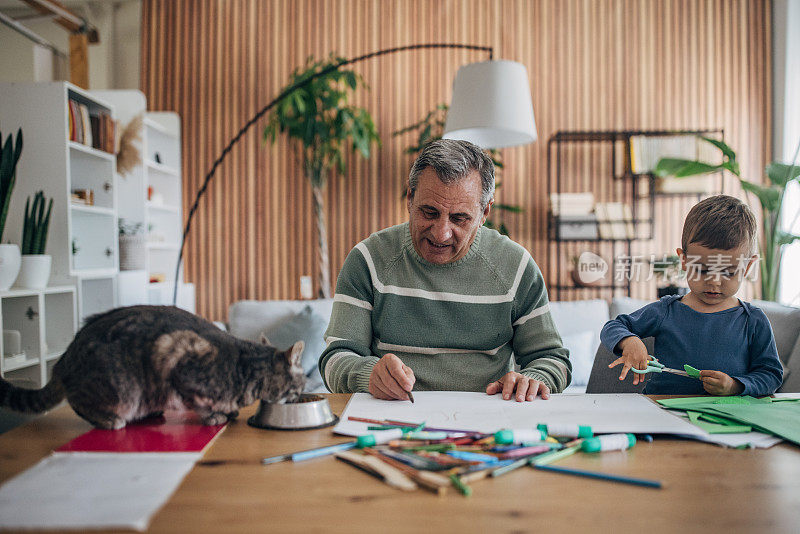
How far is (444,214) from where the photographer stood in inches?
57.2

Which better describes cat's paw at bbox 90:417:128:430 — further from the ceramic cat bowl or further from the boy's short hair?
the boy's short hair

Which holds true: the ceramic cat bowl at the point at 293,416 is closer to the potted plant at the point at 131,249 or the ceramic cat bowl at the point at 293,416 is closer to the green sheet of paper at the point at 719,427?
the green sheet of paper at the point at 719,427

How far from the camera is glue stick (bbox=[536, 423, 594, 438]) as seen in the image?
0.87 meters

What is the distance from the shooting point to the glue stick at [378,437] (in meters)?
0.82

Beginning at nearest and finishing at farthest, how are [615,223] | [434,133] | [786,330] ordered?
[786,330]
[615,223]
[434,133]

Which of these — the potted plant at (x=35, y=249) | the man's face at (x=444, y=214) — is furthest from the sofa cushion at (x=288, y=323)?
the man's face at (x=444, y=214)

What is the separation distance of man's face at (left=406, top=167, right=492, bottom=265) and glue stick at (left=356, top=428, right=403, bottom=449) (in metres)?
0.70

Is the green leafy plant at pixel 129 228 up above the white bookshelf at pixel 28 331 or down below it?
above

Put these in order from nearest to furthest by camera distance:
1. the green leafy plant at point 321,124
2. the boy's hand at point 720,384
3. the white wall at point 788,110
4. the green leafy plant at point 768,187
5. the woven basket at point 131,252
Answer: the boy's hand at point 720,384 → the green leafy plant at point 768,187 → the woven basket at point 131,252 → the green leafy plant at point 321,124 → the white wall at point 788,110

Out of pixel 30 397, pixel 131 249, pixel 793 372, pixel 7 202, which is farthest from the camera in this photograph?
pixel 131 249

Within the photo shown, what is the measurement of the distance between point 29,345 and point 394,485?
2770 millimetres

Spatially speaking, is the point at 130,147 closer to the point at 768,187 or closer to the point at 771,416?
the point at 771,416

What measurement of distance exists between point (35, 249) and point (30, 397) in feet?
7.49

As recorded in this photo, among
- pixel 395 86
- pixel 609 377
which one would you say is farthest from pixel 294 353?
pixel 395 86
